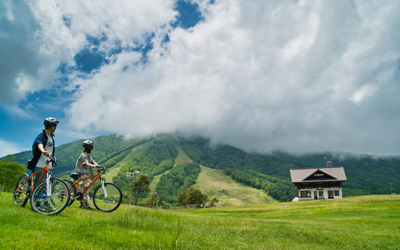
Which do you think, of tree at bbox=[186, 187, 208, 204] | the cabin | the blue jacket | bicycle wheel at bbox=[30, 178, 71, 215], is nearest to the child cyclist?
the blue jacket

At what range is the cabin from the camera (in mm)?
82125

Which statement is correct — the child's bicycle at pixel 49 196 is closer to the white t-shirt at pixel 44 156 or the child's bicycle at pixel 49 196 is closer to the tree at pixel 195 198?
the white t-shirt at pixel 44 156

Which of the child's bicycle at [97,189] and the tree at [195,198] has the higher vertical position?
the child's bicycle at [97,189]

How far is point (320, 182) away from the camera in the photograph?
274 feet

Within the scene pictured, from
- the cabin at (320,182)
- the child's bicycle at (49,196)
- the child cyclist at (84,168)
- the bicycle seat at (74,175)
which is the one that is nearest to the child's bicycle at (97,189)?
the bicycle seat at (74,175)

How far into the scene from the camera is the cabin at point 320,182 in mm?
82125

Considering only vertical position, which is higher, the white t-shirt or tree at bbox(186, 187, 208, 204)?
the white t-shirt

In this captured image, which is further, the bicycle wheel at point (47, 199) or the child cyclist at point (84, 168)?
the child cyclist at point (84, 168)

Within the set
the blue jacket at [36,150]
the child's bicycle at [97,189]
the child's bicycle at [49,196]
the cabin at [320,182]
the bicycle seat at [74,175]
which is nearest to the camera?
the child's bicycle at [49,196]

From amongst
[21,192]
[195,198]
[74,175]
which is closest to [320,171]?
[195,198]

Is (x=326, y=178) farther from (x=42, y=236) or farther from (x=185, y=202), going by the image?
(x=42, y=236)

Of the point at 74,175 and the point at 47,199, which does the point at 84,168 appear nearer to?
the point at 74,175

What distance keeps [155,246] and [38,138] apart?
21.0 feet

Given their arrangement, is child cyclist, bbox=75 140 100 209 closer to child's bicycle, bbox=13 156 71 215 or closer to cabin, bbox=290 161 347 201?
child's bicycle, bbox=13 156 71 215
